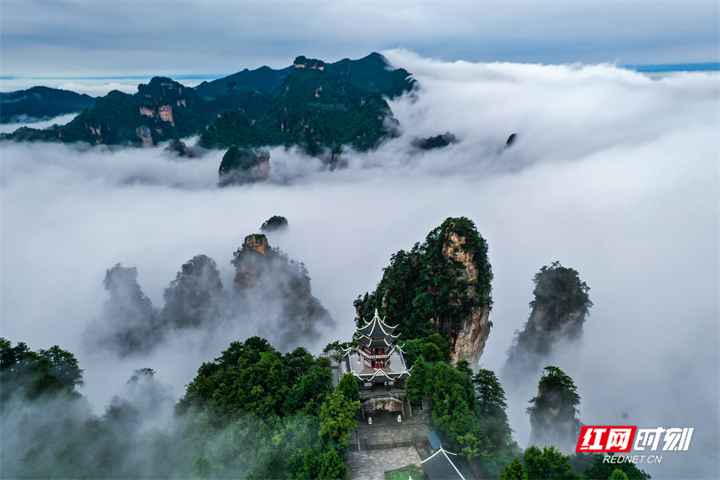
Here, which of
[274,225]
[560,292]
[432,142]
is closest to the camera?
[560,292]

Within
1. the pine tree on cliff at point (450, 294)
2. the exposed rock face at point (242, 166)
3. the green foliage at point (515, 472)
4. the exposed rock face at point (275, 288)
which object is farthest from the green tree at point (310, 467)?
the exposed rock face at point (242, 166)

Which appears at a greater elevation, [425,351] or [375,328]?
[375,328]

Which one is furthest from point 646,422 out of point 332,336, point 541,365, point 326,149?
point 326,149

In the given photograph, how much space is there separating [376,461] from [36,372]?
28.0 m

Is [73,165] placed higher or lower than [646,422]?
higher

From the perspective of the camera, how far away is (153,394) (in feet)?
122

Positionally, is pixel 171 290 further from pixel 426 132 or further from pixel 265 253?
pixel 426 132

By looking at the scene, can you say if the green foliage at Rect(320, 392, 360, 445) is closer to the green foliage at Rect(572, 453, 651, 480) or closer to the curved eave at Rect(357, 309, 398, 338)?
the curved eave at Rect(357, 309, 398, 338)

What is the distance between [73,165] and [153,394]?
378 feet

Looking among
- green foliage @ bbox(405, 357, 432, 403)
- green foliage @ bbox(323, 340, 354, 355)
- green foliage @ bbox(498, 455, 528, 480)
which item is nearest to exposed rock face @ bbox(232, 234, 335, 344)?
green foliage @ bbox(323, 340, 354, 355)

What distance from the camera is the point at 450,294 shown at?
42719mm

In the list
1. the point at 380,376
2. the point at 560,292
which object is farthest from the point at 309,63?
the point at 380,376

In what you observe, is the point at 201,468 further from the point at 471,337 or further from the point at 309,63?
the point at 309,63

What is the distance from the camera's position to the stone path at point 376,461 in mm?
25859
